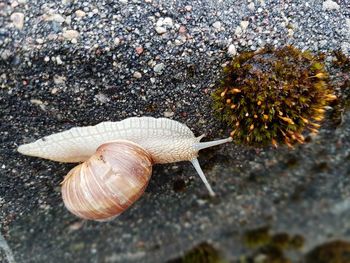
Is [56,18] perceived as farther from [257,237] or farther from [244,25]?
[257,237]

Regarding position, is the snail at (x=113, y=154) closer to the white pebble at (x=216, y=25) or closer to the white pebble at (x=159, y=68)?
Result: the white pebble at (x=159, y=68)

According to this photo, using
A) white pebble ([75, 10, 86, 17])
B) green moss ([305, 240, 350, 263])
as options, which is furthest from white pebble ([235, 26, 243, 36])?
green moss ([305, 240, 350, 263])

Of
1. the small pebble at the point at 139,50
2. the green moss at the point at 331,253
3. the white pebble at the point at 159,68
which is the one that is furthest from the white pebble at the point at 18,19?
the green moss at the point at 331,253

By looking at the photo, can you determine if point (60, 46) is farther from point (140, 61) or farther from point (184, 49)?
point (184, 49)

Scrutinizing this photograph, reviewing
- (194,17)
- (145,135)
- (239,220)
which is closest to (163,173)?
(145,135)

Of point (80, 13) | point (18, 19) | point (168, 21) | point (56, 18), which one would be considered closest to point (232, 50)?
point (168, 21)

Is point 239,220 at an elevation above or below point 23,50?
below
